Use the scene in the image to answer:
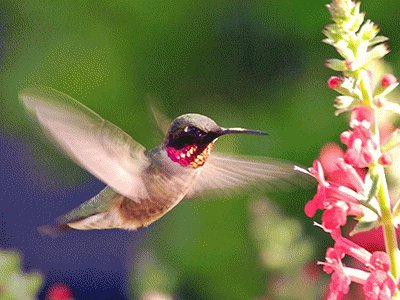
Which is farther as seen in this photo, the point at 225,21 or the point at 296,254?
the point at 225,21

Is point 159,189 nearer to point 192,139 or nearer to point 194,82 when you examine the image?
point 192,139

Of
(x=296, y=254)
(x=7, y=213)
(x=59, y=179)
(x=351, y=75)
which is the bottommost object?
(x=7, y=213)

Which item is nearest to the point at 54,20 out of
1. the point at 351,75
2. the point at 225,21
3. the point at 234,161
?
the point at 225,21

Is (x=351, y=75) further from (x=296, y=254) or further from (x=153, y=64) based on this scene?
(x=153, y=64)

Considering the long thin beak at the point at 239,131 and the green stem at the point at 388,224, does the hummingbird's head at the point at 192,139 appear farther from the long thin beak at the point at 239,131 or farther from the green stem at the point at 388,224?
the green stem at the point at 388,224

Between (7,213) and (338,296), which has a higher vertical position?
(338,296)

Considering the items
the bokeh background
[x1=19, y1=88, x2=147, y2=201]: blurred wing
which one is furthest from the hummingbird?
the bokeh background

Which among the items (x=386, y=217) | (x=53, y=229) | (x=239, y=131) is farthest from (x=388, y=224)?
(x=53, y=229)

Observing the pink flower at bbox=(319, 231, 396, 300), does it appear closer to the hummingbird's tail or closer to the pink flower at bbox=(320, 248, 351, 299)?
the pink flower at bbox=(320, 248, 351, 299)
